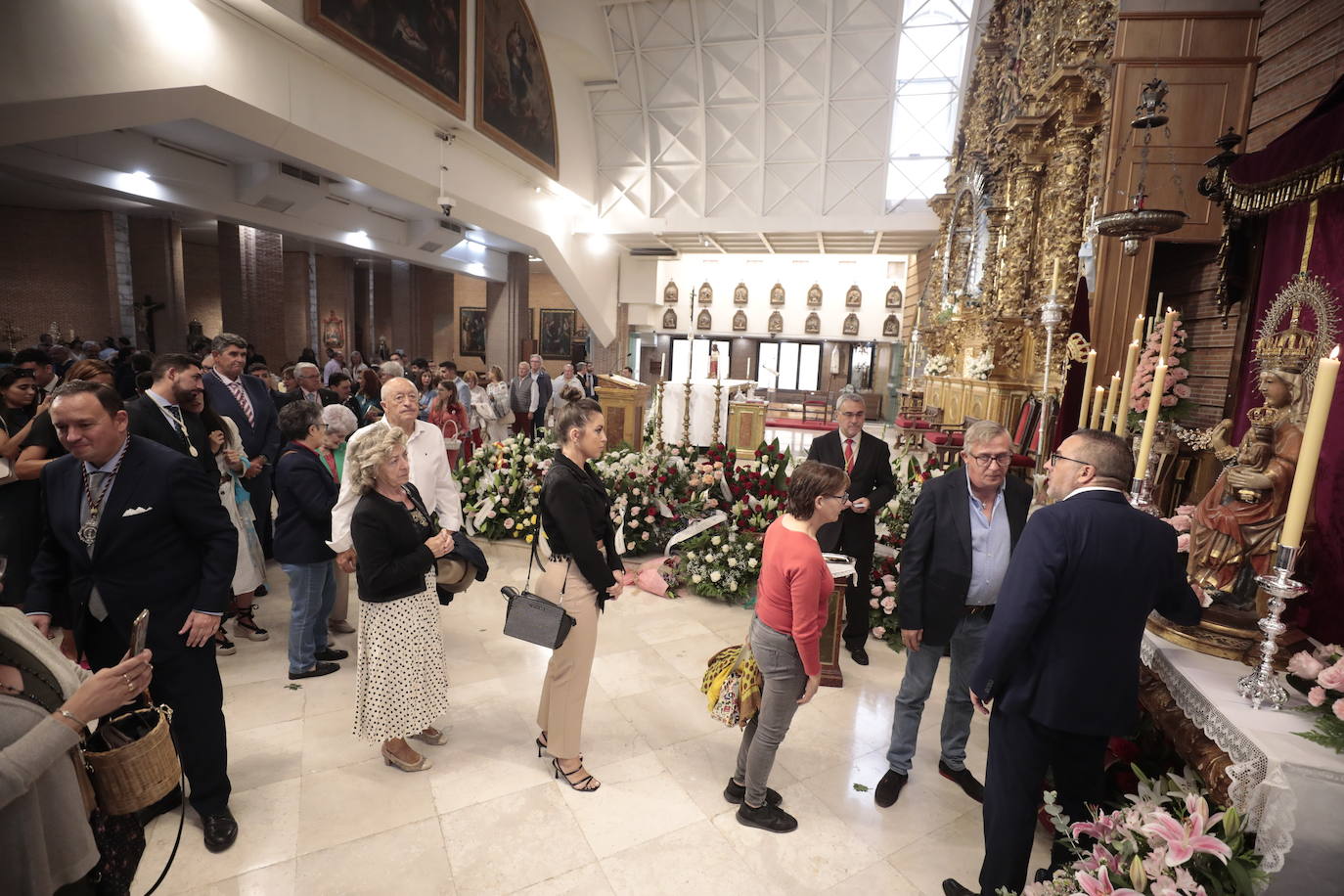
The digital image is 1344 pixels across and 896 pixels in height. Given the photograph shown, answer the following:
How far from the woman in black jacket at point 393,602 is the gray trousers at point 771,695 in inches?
59.5

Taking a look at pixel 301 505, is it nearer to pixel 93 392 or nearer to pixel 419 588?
pixel 419 588

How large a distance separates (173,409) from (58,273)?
16539 millimetres

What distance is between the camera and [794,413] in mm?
19250

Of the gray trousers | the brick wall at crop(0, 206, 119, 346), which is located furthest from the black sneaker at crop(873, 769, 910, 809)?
the brick wall at crop(0, 206, 119, 346)

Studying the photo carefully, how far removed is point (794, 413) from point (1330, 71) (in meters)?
15.5

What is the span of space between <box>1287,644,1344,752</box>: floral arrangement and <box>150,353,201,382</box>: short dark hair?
504 centimetres

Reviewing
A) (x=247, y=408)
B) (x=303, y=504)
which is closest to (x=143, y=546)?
(x=303, y=504)

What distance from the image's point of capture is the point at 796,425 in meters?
16.9

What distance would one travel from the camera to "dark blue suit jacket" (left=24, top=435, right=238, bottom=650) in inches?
86.2

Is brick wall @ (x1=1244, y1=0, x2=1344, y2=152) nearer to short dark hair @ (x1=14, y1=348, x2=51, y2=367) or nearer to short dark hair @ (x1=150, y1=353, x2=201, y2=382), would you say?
A: short dark hair @ (x1=150, y1=353, x2=201, y2=382)

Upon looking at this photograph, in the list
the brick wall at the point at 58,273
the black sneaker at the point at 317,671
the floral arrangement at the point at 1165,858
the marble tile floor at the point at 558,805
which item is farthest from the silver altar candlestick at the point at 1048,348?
the brick wall at the point at 58,273

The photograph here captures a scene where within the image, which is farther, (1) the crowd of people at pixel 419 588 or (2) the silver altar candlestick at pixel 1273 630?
(1) the crowd of people at pixel 419 588

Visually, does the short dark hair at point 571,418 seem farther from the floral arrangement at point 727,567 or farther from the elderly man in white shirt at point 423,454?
the floral arrangement at point 727,567

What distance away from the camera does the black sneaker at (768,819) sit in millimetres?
2715
